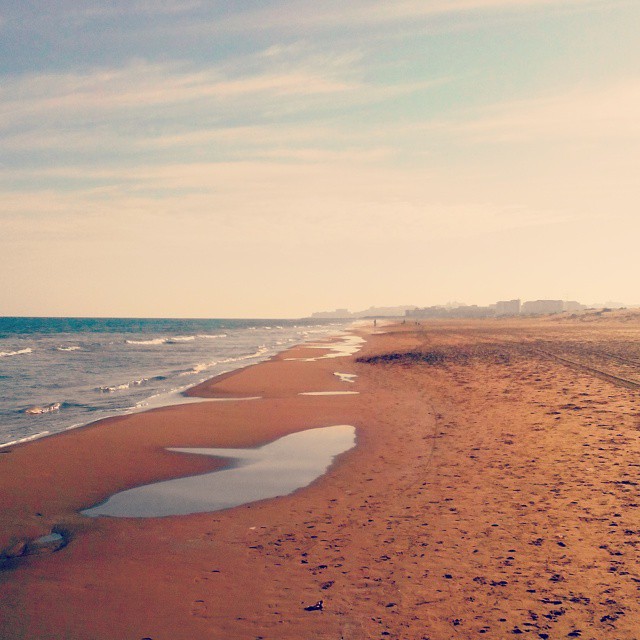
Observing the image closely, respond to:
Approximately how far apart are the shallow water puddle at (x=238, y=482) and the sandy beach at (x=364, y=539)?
1.32ft

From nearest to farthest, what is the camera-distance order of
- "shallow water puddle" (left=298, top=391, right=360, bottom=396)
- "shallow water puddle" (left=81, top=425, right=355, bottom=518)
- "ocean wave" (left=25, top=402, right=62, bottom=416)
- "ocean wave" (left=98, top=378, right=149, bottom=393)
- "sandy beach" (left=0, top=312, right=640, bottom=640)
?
"sandy beach" (left=0, top=312, right=640, bottom=640) < "shallow water puddle" (left=81, top=425, right=355, bottom=518) < "ocean wave" (left=25, top=402, right=62, bottom=416) < "shallow water puddle" (left=298, top=391, right=360, bottom=396) < "ocean wave" (left=98, top=378, right=149, bottom=393)

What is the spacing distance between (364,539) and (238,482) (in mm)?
4414

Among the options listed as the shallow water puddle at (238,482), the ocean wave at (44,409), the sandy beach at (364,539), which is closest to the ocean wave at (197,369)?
the ocean wave at (44,409)

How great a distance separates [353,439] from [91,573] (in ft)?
29.3

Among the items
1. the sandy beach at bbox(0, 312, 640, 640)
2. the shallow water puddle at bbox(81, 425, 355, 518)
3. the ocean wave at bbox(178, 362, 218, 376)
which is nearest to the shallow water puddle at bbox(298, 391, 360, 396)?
the sandy beach at bbox(0, 312, 640, 640)

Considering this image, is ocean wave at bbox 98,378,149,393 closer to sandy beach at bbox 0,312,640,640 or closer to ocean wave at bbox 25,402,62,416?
ocean wave at bbox 25,402,62,416

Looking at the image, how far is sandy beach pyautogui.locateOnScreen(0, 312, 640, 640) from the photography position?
5973 millimetres

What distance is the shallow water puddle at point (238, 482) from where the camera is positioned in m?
10.2

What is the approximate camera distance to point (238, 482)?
11.8m

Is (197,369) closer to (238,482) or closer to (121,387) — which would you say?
(121,387)

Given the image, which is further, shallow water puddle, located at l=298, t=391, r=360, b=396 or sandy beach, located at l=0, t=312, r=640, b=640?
shallow water puddle, located at l=298, t=391, r=360, b=396

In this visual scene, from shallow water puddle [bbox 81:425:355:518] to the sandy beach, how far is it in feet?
1.32

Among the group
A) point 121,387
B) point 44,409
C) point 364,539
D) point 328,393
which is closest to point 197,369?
point 121,387

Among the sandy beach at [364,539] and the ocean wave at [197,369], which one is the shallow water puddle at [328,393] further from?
the ocean wave at [197,369]
